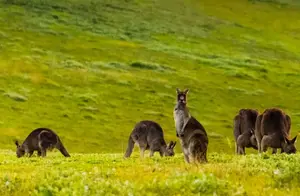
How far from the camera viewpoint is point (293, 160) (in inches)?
714

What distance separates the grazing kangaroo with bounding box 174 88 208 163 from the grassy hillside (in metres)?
36.9

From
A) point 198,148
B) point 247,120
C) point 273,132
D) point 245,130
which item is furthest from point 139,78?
point 198,148

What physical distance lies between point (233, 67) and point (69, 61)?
25.9 m

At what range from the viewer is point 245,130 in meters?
28.6

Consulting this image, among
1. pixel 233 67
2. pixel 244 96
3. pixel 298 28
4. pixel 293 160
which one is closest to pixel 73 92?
pixel 244 96

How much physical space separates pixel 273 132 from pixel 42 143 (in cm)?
1073

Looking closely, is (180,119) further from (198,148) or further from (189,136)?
(198,148)

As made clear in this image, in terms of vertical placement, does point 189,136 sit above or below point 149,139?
below

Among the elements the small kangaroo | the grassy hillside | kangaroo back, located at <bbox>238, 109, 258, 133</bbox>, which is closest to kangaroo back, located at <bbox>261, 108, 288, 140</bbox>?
kangaroo back, located at <bbox>238, 109, 258, 133</bbox>

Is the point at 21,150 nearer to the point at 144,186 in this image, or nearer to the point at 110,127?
the point at 144,186

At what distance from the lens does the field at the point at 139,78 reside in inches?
584

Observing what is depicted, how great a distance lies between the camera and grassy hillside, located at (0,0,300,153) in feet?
230

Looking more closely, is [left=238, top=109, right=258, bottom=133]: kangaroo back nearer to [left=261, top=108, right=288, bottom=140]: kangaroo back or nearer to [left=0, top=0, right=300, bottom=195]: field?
[left=261, top=108, right=288, bottom=140]: kangaroo back

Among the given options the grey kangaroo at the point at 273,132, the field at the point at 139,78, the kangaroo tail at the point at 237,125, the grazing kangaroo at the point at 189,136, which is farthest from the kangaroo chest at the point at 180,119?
the kangaroo tail at the point at 237,125
